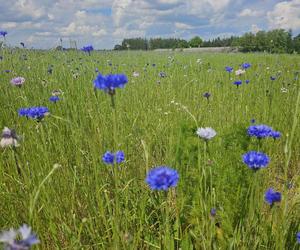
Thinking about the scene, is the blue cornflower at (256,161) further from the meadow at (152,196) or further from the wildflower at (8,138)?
the wildflower at (8,138)

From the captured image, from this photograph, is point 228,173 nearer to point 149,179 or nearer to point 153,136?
point 149,179

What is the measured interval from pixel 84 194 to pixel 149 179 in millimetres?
775

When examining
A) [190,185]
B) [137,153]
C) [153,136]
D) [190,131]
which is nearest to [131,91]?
[153,136]

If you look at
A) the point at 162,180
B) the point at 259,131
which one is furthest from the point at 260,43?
the point at 162,180

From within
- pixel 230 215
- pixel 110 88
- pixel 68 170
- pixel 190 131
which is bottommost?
pixel 230 215

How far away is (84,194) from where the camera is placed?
5.58 feet

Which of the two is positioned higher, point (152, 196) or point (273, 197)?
point (273, 197)

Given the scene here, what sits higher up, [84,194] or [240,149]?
[240,149]

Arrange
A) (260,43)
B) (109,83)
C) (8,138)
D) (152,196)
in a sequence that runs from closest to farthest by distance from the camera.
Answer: (109,83) → (8,138) → (152,196) → (260,43)

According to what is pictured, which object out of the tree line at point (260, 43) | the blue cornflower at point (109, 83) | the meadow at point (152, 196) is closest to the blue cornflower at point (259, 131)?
the meadow at point (152, 196)

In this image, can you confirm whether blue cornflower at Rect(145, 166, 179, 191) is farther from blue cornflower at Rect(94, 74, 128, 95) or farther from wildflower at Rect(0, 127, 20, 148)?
wildflower at Rect(0, 127, 20, 148)

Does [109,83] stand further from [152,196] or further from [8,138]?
[152,196]

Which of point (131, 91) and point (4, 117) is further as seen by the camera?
point (131, 91)

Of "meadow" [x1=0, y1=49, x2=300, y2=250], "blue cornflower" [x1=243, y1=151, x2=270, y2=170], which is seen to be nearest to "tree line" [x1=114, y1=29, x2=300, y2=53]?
"meadow" [x1=0, y1=49, x2=300, y2=250]
